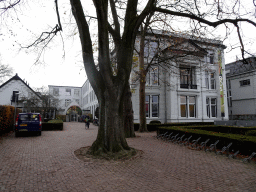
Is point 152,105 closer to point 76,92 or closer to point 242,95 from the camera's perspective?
point 242,95

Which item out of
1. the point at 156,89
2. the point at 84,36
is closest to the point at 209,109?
the point at 156,89

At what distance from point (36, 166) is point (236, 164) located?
253 inches

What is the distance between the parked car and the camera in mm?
12922

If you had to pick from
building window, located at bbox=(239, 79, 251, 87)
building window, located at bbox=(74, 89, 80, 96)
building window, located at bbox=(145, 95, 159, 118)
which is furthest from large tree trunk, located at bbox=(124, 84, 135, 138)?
building window, located at bbox=(74, 89, 80, 96)

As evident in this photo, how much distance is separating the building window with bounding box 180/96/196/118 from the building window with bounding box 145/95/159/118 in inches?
138

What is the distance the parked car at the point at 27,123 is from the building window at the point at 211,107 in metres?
22.9

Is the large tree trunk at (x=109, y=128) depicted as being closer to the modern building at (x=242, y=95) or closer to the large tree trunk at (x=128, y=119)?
the large tree trunk at (x=128, y=119)

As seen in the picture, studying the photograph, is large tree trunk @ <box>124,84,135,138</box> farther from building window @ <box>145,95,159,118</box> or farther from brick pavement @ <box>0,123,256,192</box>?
building window @ <box>145,95,159,118</box>

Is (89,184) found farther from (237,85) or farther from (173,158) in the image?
(237,85)

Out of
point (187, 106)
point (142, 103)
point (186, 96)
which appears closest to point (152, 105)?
point (187, 106)

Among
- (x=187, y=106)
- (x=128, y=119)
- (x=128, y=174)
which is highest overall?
(x=187, y=106)

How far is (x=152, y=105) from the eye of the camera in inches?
998

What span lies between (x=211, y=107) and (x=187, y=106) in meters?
4.48

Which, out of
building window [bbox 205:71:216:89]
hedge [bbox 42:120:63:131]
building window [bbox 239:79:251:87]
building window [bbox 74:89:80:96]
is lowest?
hedge [bbox 42:120:63:131]
